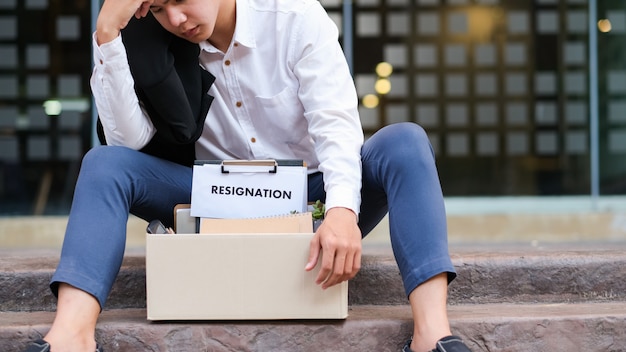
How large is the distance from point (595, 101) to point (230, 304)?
5560mm

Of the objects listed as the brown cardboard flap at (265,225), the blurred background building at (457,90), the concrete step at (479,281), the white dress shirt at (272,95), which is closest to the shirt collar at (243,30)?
the white dress shirt at (272,95)

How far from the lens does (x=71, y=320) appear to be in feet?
5.69

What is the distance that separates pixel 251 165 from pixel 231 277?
313mm

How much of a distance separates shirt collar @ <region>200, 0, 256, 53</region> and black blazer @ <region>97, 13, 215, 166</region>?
0.22 ft

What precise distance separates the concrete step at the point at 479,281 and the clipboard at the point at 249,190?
13.5 inches

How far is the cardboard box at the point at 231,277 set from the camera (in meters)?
1.83

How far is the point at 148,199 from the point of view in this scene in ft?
6.73

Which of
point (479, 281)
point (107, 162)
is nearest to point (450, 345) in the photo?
point (479, 281)

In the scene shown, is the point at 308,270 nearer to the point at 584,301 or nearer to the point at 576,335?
the point at 576,335

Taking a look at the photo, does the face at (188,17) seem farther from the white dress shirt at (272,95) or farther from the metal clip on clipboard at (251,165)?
the metal clip on clipboard at (251,165)

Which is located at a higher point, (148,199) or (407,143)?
(407,143)

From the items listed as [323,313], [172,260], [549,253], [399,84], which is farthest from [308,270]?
[399,84]

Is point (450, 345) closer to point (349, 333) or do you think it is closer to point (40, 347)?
point (349, 333)

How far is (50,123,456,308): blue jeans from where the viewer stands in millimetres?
1786
